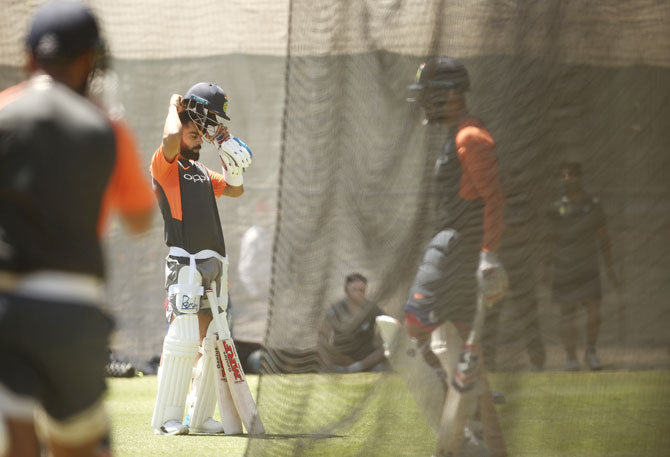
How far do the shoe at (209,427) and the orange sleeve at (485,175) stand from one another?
111 inches

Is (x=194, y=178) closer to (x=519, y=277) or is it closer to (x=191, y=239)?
(x=191, y=239)

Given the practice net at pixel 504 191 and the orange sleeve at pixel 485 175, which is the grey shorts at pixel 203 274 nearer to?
the practice net at pixel 504 191

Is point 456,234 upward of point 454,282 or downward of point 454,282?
upward

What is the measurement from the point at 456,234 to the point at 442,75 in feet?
2.16

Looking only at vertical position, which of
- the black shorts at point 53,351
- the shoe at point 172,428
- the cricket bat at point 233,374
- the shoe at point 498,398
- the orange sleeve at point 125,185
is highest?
the orange sleeve at point 125,185

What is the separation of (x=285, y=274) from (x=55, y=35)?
2210mm

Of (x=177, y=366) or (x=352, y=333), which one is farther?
(x=177, y=366)

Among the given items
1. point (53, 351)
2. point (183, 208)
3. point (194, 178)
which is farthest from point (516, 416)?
point (194, 178)

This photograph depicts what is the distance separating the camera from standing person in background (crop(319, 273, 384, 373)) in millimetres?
4070

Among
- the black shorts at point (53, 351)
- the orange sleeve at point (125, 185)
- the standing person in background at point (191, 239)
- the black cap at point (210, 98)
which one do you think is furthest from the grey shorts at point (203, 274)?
the black shorts at point (53, 351)

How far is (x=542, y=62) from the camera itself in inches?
147

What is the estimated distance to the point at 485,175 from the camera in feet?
12.6

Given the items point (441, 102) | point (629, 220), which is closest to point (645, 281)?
point (629, 220)

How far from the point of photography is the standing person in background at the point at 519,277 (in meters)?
3.68
